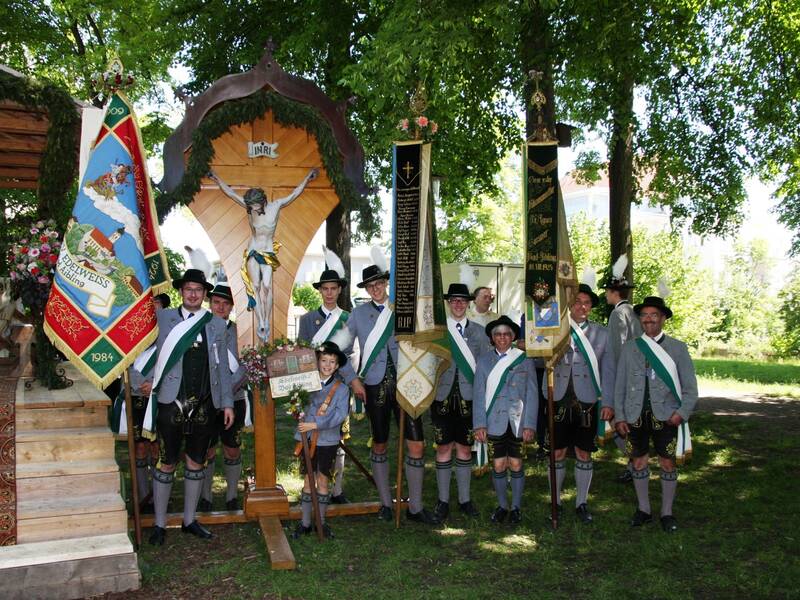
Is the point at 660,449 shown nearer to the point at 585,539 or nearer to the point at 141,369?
the point at 585,539

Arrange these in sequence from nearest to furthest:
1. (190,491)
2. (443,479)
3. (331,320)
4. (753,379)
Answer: (190,491)
(443,479)
(331,320)
(753,379)

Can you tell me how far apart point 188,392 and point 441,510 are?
2.48 meters

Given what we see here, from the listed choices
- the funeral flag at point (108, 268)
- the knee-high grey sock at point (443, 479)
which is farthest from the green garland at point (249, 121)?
the knee-high grey sock at point (443, 479)

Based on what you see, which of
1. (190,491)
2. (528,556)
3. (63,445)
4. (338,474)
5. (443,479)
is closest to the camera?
(63,445)

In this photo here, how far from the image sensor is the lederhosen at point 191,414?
6246 mm

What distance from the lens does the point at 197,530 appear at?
6.44 m

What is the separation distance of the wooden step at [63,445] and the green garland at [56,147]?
178 centimetres

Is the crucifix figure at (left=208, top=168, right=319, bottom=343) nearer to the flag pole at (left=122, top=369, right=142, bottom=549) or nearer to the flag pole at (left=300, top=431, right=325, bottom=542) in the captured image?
the flag pole at (left=300, top=431, right=325, bottom=542)

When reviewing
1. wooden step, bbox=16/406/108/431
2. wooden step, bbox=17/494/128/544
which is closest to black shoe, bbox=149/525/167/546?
wooden step, bbox=17/494/128/544

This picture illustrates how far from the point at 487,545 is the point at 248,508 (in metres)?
2.08

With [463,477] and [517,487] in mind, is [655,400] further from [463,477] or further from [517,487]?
[463,477]

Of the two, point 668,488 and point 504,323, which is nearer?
point 668,488

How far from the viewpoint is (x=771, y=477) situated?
8555mm

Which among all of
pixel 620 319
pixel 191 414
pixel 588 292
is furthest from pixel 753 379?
pixel 191 414
